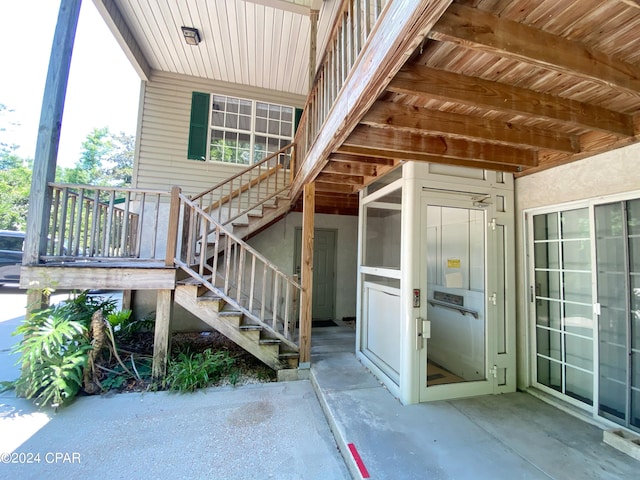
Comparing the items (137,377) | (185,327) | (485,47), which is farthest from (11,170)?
(485,47)

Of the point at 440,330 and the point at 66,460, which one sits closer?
the point at 66,460

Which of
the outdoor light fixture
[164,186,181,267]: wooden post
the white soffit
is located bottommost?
[164,186,181,267]: wooden post

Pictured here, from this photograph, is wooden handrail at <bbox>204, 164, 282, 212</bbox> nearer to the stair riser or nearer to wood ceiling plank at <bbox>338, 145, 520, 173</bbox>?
the stair riser

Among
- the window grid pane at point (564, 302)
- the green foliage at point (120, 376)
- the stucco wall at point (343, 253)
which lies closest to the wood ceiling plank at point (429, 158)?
the window grid pane at point (564, 302)

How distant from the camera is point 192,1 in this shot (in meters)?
3.99

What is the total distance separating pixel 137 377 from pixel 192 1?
5373 millimetres

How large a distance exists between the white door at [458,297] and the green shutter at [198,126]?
4652 mm

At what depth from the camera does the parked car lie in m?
7.82

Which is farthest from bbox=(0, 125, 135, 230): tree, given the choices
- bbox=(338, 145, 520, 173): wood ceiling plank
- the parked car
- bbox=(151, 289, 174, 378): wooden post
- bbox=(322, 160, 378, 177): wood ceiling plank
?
bbox=(338, 145, 520, 173): wood ceiling plank

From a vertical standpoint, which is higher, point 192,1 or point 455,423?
point 192,1

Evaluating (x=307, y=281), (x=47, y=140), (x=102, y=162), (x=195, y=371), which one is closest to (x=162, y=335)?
(x=195, y=371)

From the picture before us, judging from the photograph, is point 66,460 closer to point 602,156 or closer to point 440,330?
point 440,330

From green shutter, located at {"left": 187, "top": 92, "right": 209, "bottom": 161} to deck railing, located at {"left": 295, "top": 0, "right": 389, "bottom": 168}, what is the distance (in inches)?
128

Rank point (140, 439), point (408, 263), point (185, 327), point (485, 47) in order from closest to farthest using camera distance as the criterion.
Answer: point (485, 47), point (140, 439), point (408, 263), point (185, 327)
